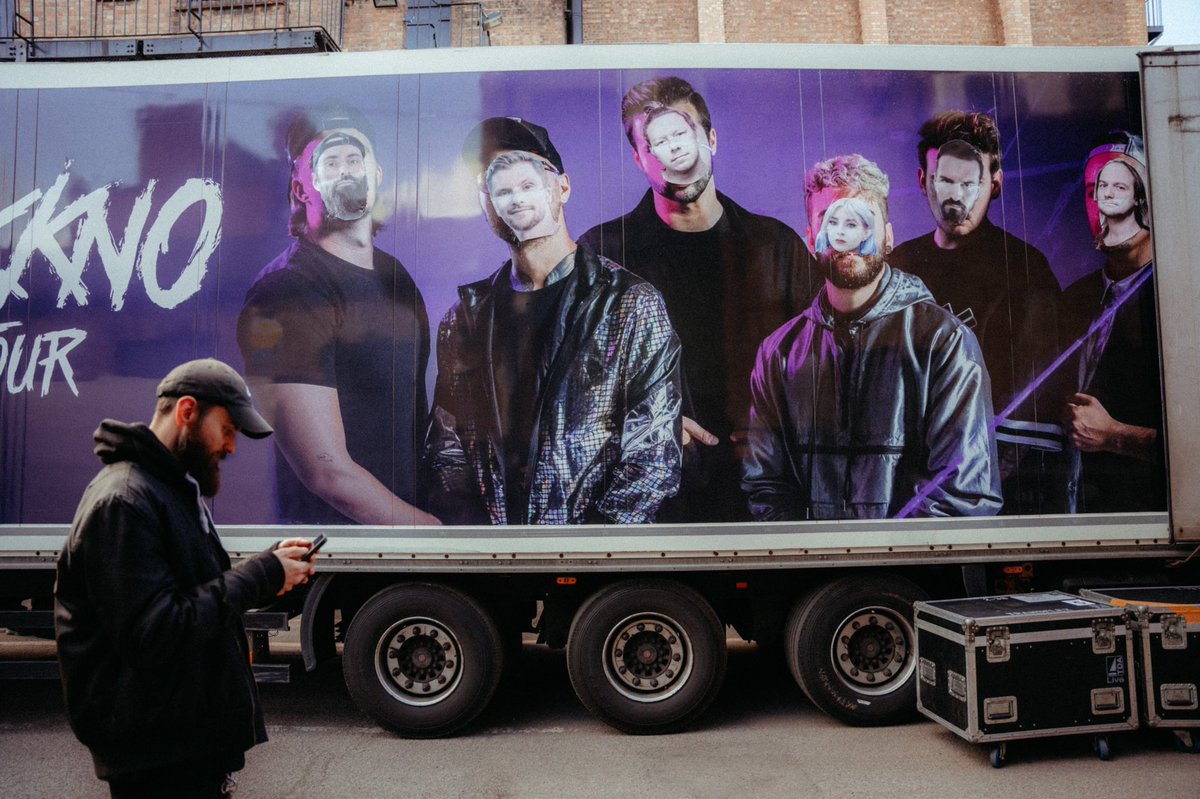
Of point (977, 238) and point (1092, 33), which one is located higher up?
point (1092, 33)

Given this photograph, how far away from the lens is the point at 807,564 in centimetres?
581

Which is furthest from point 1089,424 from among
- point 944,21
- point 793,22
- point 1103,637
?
point 944,21

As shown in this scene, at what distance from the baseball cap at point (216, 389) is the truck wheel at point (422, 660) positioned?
3.53m

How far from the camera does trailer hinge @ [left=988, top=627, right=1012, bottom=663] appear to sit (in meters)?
5.49

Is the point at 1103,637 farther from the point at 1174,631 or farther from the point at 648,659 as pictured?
the point at 648,659

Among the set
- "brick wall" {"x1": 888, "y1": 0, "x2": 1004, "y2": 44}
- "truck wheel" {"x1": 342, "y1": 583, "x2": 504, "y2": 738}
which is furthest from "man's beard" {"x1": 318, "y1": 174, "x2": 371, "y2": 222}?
"brick wall" {"x1": 888, "y1": 0, "x2": 1004, "y2": 44}

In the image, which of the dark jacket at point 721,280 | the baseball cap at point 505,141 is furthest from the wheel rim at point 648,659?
the baseball cap at point 505,141

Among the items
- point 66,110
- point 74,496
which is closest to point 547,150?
Answer: point 66,110

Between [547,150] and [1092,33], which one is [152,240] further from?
[1092,33]

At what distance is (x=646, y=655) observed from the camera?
5.98m

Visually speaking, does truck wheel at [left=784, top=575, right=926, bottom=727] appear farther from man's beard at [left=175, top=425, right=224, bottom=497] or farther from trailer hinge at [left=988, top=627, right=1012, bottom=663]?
man's beard at [left=175, top=425, right=224, bottom=497]

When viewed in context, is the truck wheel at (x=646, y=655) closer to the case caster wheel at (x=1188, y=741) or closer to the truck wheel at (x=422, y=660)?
the truck wheel at (x=422, y=660)

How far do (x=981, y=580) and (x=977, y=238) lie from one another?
7.97 ft

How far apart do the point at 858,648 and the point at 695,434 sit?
6.51 feet
